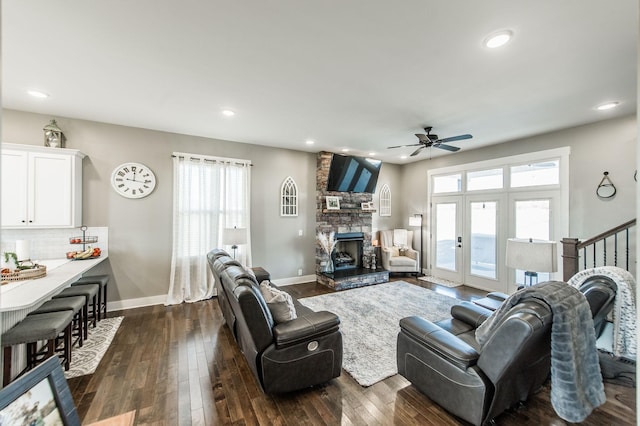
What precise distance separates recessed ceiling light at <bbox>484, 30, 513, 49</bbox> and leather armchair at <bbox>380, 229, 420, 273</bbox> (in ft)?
16.0

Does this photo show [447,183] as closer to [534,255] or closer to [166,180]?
[534,255]

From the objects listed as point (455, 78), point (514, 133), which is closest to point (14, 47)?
point (455, 78)

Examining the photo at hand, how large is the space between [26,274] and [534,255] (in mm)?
5192

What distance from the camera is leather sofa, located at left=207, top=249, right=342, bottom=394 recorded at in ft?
7.91

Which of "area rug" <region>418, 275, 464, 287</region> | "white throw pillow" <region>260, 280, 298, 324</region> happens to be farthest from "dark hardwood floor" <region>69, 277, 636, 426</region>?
"area rug" <region>418, 275, 464, 287</region>

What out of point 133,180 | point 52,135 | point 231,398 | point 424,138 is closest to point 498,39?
point 424,138

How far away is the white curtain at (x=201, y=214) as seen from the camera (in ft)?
15.7

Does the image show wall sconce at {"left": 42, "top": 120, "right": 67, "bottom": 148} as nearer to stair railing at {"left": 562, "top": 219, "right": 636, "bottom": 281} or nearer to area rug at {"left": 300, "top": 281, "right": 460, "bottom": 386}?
area rug at {"left": 300, "top": 281, "right": 460, "bottom": 386}

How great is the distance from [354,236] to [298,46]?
15.1 ft

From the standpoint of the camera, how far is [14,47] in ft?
8.25

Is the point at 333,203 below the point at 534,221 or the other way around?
the other way around

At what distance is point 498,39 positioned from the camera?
2.38 m

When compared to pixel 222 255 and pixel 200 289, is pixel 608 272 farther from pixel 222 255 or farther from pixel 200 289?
pixel 200 289

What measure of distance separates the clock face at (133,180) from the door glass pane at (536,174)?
6.19m
